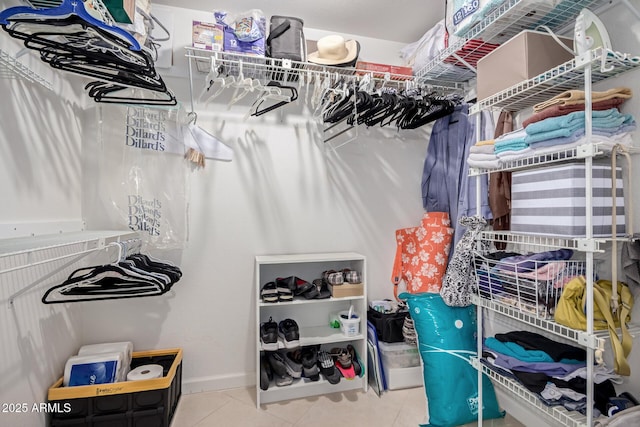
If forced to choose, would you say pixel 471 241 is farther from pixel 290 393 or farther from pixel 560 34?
pixel 290 393

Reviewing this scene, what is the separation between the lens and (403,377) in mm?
2080

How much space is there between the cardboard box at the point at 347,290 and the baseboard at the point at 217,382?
804mm

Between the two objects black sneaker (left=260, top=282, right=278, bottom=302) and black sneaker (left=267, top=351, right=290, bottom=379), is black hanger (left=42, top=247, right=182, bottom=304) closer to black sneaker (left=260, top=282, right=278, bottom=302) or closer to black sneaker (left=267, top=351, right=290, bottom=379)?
black sneaker (left=260, top=282, right=278, bottom=302)

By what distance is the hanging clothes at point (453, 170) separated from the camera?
75.8 inches

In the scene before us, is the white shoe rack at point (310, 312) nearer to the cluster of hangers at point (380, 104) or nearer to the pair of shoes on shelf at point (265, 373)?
the pair of shoes on shelf at point (265, 373)

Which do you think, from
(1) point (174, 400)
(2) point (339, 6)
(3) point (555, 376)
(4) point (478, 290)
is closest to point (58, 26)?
(2) point (339, 6)

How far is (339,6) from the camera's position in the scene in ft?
6.61

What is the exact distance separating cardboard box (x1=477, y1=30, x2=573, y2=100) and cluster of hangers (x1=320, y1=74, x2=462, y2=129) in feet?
1.62

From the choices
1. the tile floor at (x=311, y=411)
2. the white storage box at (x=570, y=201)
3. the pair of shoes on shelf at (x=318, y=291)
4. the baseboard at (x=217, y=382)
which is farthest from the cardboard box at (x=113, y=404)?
the white storage box at (x=570, y=201)

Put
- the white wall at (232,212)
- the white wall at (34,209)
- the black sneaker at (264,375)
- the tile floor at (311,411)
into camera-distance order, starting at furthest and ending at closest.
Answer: the black sneaker at (264,375) < the tile floor at (311,411) < the white wall at (232,212) < the white wall at (34,209)

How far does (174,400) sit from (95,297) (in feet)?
3.05

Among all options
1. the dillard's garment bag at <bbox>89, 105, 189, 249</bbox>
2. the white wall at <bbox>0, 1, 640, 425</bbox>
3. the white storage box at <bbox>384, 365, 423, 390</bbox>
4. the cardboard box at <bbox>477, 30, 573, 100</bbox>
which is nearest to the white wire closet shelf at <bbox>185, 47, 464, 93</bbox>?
the white wall at <bbox>0, 1, 640, 425</bbox>

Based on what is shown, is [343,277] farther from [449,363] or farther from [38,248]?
[38,248]

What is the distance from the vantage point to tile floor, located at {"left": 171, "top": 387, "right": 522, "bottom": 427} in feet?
5.76
